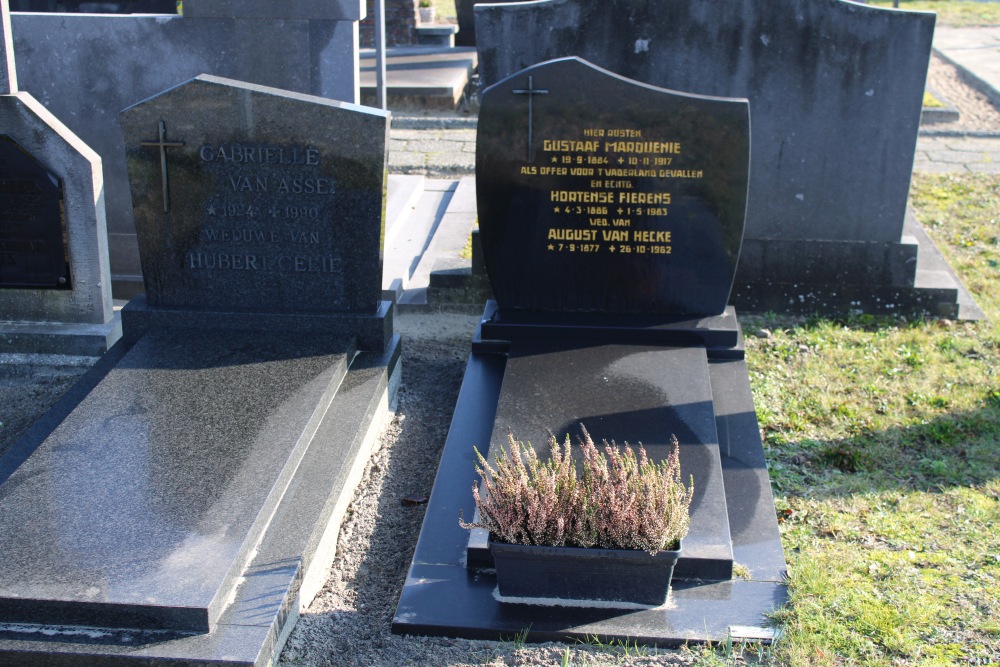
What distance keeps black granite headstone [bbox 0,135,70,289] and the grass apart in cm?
1853

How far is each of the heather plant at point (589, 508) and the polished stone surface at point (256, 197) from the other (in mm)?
1986

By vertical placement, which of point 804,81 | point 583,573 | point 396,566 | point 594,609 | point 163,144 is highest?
point 804,81

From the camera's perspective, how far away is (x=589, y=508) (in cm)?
335

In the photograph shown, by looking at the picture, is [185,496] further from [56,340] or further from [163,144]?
[56,340]

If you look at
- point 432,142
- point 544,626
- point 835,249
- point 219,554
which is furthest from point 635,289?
point 432,142

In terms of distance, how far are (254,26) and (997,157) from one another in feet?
26.2

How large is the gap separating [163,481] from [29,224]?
2232 mm

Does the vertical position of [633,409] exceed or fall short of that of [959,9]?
it falls short

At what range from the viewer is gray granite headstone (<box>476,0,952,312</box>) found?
6070 millimetres

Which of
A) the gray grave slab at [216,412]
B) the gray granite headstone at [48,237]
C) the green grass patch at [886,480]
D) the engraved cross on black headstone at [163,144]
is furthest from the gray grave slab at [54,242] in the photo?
the green grass patch at [886,480]

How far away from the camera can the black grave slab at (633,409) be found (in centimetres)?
378

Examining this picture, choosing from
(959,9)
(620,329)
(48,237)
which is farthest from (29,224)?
(959,9)

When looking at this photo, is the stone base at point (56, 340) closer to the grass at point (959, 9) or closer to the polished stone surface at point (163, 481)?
the polished stone surface at point (163, 481)

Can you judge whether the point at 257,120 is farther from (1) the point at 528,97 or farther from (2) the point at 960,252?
(2) the point at 960,252
